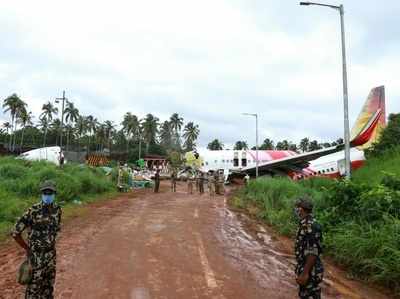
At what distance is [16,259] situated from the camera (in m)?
8.23

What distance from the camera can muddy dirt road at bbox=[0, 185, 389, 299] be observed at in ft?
20.1

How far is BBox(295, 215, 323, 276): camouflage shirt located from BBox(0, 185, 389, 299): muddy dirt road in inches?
55.0

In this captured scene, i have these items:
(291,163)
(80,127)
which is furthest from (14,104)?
(291,163)

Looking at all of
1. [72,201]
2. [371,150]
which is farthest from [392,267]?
[371,150]

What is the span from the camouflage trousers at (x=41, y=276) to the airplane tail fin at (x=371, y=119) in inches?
1189

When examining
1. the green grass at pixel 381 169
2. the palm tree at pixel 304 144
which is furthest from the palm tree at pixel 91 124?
the green grass at pixel 381 169

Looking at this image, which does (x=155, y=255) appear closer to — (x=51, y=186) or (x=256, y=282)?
(x=256, y=282)

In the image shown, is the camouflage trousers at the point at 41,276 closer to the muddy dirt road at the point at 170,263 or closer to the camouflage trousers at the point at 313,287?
the muddy dirt road at the point at 170,263

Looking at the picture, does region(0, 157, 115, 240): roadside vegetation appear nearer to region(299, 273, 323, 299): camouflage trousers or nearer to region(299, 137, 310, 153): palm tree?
region(299, 273, 323, 299): camouflage trousers

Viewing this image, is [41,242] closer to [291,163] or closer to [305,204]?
[305,204]

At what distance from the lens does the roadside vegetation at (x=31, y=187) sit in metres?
13.4

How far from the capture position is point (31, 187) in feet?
56.0

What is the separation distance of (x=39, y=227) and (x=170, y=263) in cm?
341

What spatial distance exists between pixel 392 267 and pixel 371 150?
19.0 metres
